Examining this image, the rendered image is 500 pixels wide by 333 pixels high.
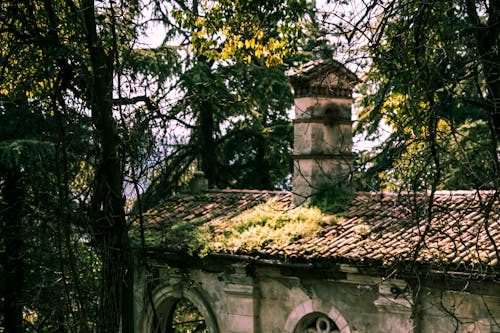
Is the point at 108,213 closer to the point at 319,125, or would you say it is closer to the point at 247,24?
the point at 247,24

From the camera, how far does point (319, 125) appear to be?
45.2 feet

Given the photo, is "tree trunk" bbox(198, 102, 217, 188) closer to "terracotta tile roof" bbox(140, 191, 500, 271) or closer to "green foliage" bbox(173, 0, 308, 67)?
"terracotta tile roof" bbox(140, 191, 500, 271)

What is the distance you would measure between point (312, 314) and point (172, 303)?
3205mm

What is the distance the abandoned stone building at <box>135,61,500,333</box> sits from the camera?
33.9 feet

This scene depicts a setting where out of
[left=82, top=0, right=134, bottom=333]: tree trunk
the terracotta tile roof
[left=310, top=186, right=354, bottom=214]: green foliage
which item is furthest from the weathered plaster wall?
[left=82, top=0, right=134, bottom=333]: tree trunk

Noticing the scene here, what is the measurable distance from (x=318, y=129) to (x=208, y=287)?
3.09m

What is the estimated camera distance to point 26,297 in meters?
17.3

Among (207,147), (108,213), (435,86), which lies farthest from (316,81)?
(207,147)

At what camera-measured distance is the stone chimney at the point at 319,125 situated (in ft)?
44.8

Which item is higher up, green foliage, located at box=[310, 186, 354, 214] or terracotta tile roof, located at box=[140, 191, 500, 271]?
green foliage, located at box=[310, 186, 354, 214]

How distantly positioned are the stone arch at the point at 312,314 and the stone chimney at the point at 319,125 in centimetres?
214

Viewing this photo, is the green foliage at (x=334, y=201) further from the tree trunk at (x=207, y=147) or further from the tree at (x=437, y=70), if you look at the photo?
the tree trunk at (x=207, y=147)

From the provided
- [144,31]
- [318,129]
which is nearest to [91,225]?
[144,31]

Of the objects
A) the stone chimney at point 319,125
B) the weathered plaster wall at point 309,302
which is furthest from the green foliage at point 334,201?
the weathered plaster wall at point 309,302
